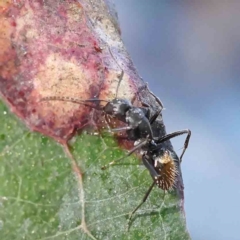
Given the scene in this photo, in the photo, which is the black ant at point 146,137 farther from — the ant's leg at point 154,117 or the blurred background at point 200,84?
the blurred background at point 200,84

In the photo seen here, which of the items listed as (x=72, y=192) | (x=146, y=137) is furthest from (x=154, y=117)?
(x=72, y=192)

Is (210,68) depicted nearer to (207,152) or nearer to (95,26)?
(207,152)

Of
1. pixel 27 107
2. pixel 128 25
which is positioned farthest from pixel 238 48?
pixel 27 107

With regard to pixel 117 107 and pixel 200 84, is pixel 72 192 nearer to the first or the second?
pixel 117 107

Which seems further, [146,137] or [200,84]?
[200,84]

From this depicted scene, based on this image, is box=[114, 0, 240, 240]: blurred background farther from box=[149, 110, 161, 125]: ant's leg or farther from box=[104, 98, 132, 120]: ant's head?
box=[104, 98, 132, 120]: ant's head

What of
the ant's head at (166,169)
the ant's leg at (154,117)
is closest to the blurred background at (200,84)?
the ant's head at (166,169)

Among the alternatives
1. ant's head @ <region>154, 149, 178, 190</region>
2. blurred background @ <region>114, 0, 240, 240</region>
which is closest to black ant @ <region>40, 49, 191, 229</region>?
ant's head @ <region>154, 149, 178, 190</region>
